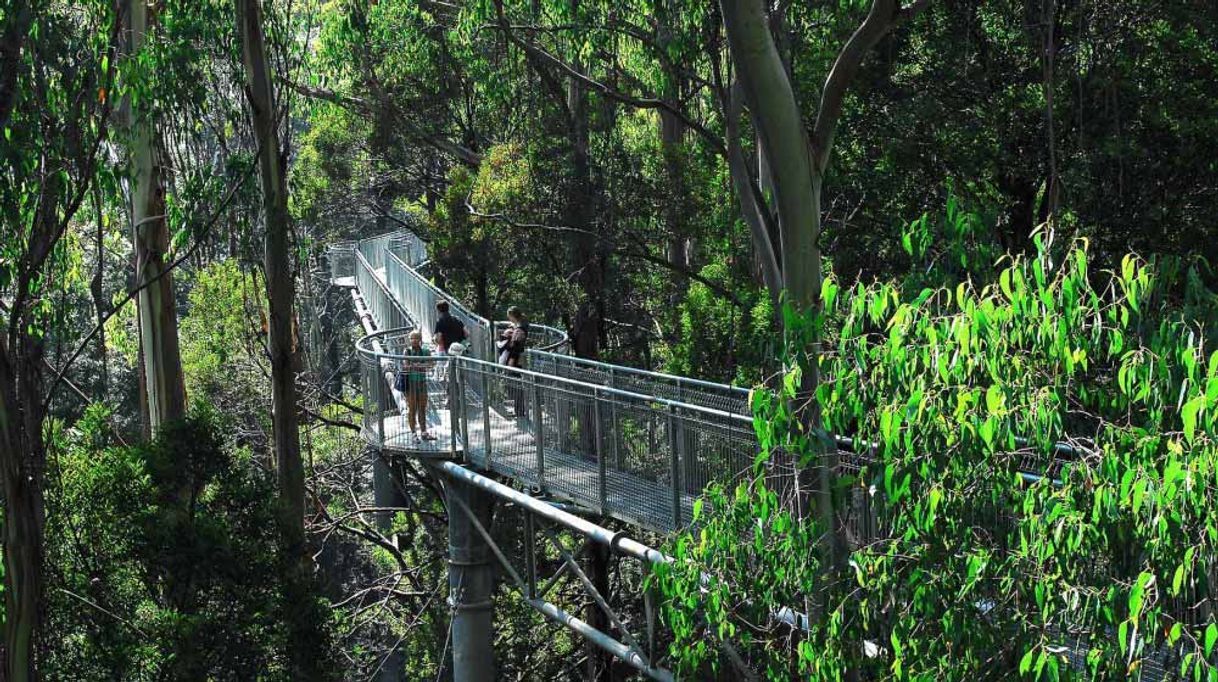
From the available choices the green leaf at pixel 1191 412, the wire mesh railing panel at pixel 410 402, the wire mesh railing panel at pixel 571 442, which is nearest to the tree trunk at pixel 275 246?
the wire mesh railing panel at pixel 410 402

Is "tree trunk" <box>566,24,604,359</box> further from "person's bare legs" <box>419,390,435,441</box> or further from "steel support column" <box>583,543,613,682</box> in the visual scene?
"person's bare legs" <box>419,390,435,441</box>

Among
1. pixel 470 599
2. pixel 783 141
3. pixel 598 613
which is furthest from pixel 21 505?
pixel 598 613

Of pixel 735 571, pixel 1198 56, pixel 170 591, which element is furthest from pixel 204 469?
pixel 1198 56

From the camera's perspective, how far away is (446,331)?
50.1 ft

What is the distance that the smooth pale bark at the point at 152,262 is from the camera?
1488 cm

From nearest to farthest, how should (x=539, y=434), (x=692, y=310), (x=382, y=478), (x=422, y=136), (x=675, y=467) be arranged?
(x=675, y=467)
(x=539, y=434)
(x=382, y=478)
(x=692, y=310)
(x=422, y=136)

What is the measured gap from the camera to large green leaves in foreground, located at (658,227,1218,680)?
3.94 meters

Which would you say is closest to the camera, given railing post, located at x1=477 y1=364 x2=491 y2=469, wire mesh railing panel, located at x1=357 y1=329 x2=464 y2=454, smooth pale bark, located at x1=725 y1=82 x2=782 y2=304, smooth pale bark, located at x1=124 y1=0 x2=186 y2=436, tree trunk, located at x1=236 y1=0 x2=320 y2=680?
smooth pale bark, located at x1=725 y1=82 x2=782 y2=304

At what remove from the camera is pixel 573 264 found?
2069 cm

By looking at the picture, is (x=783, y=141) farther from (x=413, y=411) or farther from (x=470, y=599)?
(x=470, y=599)

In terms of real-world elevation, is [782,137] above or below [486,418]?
above

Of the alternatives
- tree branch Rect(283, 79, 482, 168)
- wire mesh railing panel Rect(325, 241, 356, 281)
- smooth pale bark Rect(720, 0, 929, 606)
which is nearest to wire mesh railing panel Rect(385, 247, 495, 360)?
tree branch Rect(283, 79, 482, 168)

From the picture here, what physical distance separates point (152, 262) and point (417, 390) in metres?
3.72

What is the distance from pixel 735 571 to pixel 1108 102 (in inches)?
380
